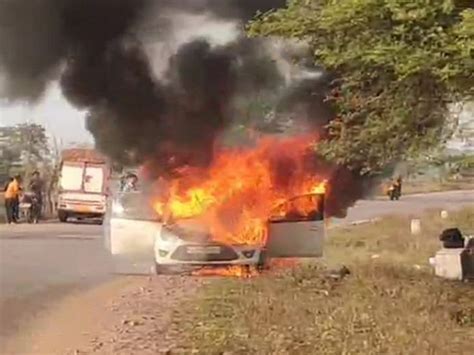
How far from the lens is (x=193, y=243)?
923 cm

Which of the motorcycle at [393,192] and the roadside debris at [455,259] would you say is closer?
the roadside debris at [455,259]

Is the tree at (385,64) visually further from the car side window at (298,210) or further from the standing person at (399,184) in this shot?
the car side window at (298,210)

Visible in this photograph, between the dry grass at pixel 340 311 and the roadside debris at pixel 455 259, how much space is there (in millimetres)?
178

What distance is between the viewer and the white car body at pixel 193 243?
9.24 meters

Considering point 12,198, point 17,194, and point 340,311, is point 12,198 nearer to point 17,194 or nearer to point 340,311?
point 17,194

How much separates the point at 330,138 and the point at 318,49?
1.93m

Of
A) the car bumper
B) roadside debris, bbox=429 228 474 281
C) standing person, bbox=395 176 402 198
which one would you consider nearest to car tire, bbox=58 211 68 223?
the car bumper

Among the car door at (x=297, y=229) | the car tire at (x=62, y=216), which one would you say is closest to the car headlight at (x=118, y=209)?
the car door at (x=297, y=229)

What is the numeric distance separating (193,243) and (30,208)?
324 cm

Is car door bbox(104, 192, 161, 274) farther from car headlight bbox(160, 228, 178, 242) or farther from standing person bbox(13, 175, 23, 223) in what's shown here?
standing person bbox(13, 175, 23, 223)

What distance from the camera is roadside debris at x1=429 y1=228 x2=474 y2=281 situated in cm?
942

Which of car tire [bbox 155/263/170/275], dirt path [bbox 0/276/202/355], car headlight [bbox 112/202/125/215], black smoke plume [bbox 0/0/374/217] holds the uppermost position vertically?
black smoke plume [bbox 0/0/374/217]

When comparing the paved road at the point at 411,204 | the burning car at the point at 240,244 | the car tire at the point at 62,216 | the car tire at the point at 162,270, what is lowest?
the car tire at the point at 162,270

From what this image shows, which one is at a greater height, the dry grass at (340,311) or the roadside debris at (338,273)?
the roadside debris at (338,273)
